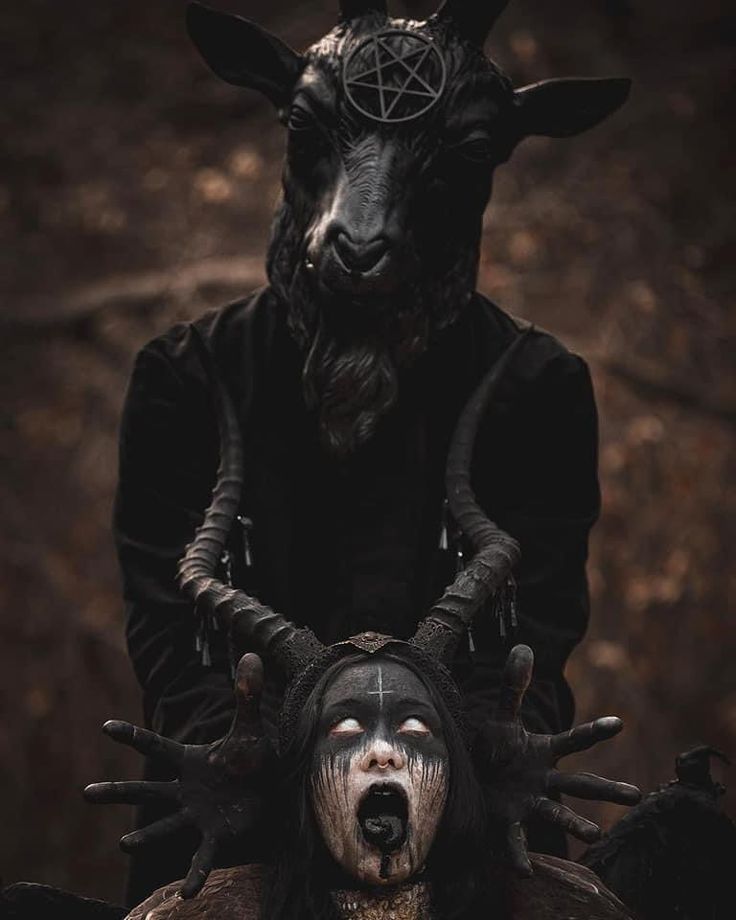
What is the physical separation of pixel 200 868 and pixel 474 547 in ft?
2.34

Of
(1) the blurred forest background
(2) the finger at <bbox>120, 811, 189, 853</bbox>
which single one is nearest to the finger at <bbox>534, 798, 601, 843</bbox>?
(2) the finger at <bbox>120, 811, 189, 853</bbox>

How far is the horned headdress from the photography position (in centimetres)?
301

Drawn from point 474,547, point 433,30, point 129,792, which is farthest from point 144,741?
point 433,30

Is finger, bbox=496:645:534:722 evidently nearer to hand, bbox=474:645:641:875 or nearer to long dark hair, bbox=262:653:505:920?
hand, bbox=474:645:641:875

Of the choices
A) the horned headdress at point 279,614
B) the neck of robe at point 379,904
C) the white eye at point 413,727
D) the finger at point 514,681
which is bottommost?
the neck of robe at point 379,904

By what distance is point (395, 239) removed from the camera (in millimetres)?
3266

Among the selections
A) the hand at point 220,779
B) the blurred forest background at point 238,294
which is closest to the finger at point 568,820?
the hand at point 220,779

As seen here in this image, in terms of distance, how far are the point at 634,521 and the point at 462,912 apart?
4010mm

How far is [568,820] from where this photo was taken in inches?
111

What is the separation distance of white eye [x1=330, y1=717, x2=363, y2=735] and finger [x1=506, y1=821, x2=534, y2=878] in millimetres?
293

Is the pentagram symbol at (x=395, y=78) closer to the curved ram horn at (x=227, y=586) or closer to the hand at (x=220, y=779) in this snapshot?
the curved ram horn at (x=227, y=586)

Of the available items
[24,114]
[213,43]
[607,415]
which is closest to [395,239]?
[213,43]

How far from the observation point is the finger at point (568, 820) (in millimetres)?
2797

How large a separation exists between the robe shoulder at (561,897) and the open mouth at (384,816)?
10.6 inches
